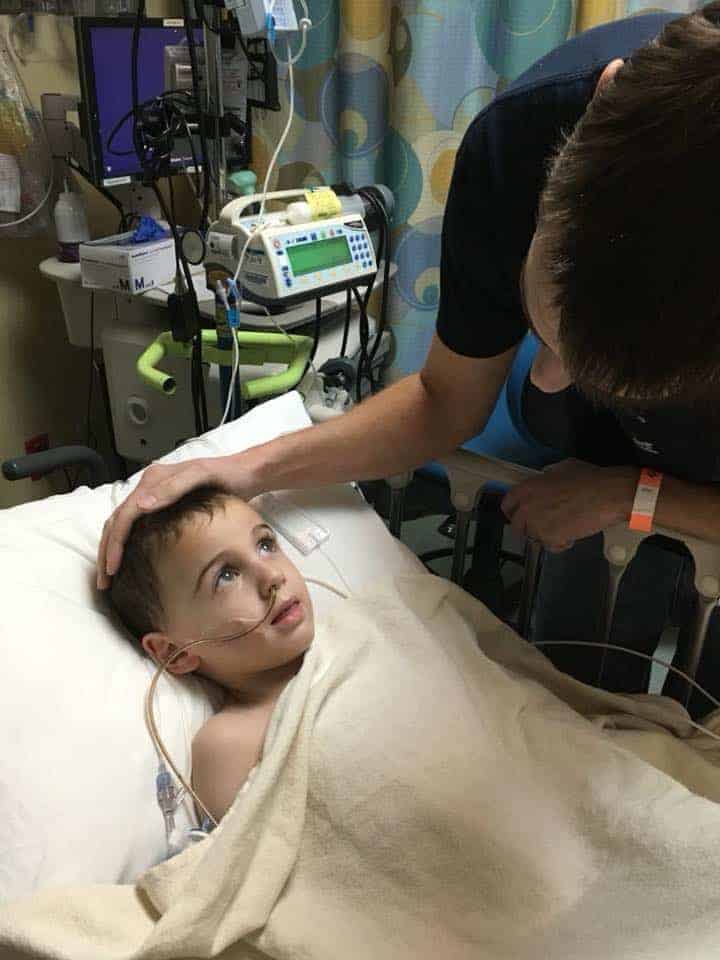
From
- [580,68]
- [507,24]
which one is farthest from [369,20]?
[580,68]

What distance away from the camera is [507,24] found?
200cm

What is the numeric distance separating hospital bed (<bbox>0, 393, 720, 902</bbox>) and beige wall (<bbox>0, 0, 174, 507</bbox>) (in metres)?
1.00

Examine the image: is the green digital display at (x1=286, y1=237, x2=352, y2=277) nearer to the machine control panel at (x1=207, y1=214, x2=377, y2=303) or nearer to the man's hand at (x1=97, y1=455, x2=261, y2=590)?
the machine control panel at (x1=207, y1=214, x2=377, y2=303)

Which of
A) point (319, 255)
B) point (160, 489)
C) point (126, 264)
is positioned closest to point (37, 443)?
point (126, 264)

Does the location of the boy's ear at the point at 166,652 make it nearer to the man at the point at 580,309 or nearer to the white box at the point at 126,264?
the man at the point at 580,309

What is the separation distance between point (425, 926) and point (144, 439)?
122cm

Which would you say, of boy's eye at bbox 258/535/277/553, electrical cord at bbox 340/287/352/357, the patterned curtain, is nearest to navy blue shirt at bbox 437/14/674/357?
boy's eye at bbox 258/535/277/553

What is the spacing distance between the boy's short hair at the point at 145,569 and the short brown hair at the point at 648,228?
2.25 ft

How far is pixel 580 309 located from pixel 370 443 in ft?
2.30

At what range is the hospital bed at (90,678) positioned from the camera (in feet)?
2.96

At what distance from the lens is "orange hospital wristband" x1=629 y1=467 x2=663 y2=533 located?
3.48 feet

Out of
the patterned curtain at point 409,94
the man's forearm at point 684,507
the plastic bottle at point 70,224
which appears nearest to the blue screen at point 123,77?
the plastic bottle at point 70,224

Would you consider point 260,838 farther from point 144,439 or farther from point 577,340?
point 144,439

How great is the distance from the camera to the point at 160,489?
45.4 inches
